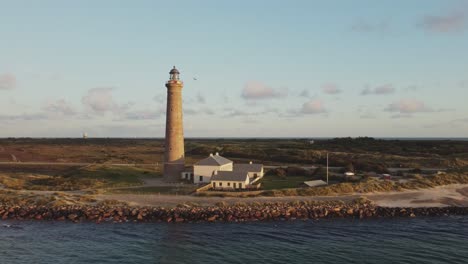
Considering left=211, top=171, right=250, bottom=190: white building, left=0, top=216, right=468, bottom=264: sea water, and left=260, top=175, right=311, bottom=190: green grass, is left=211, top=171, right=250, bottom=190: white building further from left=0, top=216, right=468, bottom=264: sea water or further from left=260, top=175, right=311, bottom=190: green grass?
left=0, top=216, right=468, bottom=264: sea water

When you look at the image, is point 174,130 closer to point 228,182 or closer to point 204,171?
point 204,171

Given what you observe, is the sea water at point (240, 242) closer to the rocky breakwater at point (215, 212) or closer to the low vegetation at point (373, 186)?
the rocky breakwater at point (215, 212)

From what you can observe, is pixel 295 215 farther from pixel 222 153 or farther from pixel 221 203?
pixel 222 153

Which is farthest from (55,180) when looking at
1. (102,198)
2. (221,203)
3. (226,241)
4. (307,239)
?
(307,239)

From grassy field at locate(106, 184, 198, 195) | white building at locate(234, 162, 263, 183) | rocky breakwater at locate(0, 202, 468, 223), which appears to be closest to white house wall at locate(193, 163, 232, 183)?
grassy field at locate(106, 184, 198, 195)

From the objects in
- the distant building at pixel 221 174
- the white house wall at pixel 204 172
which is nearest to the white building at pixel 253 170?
the distant building at pixel 221 174

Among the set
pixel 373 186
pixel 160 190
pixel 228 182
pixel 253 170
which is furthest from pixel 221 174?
pixel 373 186
